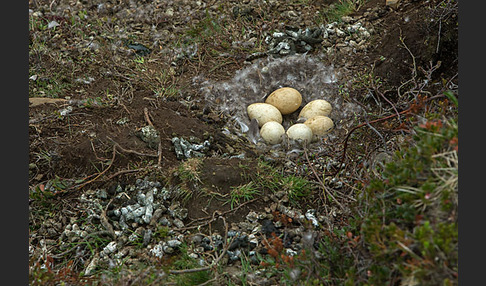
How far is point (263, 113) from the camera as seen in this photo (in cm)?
496

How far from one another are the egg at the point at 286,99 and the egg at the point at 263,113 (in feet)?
0.36

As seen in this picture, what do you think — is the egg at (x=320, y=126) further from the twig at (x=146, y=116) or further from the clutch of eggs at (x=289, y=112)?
the twig at (x=146, y=116)

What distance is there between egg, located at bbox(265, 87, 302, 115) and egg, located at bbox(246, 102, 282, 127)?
0.36 feet

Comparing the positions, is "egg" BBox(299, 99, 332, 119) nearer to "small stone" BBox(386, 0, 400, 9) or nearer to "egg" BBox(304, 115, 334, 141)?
"egg" BBox(304, 115, 334, 141)

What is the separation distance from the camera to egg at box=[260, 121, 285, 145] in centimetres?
466

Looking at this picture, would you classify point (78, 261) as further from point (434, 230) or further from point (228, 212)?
point (434, 230)

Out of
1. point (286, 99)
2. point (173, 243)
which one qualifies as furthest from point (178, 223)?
point (286, 99)

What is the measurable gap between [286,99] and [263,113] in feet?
1.09

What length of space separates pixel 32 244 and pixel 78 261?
0.43 meters

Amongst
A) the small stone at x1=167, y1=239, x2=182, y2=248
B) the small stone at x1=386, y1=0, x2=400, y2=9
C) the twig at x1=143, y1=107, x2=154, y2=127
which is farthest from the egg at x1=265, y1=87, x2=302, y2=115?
the small stone at x1=167, y1=239, x2=182, y2=248

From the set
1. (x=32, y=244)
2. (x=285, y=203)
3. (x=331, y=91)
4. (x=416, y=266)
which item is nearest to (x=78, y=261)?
(x=32, y=244)

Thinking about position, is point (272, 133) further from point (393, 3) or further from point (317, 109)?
point (393, 3)

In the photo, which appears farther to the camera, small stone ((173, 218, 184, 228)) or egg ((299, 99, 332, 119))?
egg ((299, 99, 332, 119))

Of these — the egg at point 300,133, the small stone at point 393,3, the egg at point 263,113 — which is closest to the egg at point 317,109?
the egg at point 263,113
